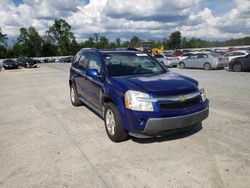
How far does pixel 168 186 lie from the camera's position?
126 inches

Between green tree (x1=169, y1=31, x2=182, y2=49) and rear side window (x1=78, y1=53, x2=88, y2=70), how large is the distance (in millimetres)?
90596

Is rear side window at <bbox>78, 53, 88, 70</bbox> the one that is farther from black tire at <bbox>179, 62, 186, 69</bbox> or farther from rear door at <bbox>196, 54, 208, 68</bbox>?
Answer: black tire at <bbox>179, 62, 186, 69</bbox>

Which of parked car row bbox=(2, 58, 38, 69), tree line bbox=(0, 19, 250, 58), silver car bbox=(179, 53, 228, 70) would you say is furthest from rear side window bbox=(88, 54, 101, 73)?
tree line bbox=(0, 19, 250, 58)

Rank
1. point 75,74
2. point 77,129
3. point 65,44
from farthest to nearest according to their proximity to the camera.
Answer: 1. point 65,44
2. point 75,74
3. point 77,129

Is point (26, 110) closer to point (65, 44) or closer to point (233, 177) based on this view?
point (233, 177)

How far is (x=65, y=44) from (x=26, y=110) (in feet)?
267

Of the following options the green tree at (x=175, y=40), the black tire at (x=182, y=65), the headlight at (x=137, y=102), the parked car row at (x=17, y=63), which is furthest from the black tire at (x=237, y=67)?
the green tree at (x=175, y=40)

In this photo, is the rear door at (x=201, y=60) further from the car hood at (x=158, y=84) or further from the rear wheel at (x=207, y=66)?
the car hood at (x=158, y=84)

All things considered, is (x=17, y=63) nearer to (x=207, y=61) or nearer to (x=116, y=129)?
(x=207, y=61)

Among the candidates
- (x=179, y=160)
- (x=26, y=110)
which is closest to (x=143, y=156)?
(x=179, y=160)

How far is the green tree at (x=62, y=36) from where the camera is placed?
84.7m

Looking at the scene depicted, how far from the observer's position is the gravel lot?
3408 millimetres

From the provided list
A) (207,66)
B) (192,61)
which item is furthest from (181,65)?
(207,66)

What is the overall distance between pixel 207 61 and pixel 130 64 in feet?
51.7
